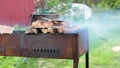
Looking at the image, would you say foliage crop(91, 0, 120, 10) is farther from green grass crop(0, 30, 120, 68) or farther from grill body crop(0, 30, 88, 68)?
grill body crop(0, 30, 88, 68)

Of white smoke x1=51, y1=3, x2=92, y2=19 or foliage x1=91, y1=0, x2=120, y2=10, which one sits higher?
white smoke x1=51, y1=3, x2=92, y2=19

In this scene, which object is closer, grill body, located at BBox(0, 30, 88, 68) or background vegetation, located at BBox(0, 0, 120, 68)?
grill body, located at BBox(0, 30, 88, 68)

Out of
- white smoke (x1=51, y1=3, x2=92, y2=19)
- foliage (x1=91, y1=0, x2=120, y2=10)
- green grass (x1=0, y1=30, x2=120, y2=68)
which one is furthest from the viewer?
foliage (x1=91, y1=0, x2=120, y2=10)

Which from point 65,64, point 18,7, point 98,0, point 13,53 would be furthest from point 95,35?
point 98,0

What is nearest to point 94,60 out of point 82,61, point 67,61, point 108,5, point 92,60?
point 92,60

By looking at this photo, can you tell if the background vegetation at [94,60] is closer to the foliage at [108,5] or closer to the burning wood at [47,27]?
the burning wood at [47,27]

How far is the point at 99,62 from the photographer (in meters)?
6.30

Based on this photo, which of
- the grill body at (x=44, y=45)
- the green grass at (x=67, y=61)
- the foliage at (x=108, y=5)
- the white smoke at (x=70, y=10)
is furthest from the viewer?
the foliage at (x=108, y=5)

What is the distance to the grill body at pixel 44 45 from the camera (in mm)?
3664

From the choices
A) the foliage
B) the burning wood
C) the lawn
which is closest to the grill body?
the burning wood

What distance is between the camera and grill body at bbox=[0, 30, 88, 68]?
3.66 m

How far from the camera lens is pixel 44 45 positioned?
3734 millimetres

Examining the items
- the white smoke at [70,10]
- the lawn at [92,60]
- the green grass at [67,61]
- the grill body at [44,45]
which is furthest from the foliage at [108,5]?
the grill body at [44,45]

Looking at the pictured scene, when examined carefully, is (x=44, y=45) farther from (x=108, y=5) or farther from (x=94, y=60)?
(x=108, y=5)
